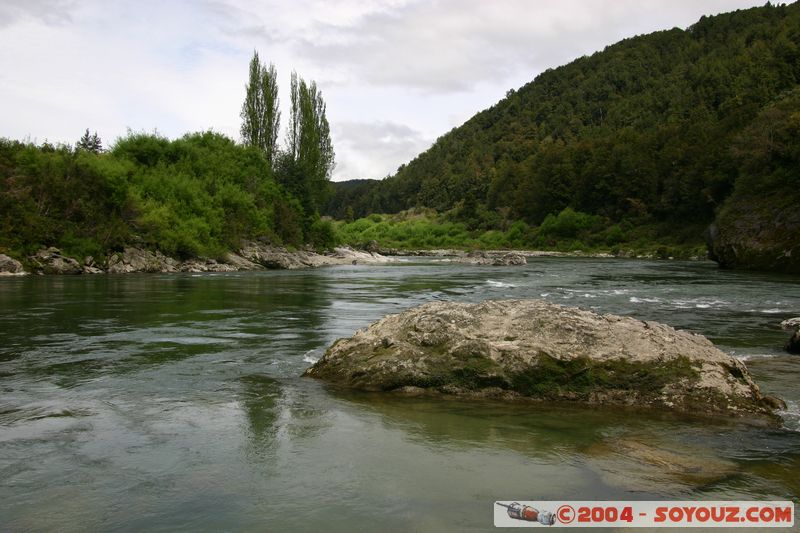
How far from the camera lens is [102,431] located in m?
5.78

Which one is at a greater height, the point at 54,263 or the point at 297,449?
the point at 54,263

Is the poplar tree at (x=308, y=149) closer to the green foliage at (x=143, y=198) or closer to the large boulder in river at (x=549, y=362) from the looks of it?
the green foliage at (x=143, y=198)

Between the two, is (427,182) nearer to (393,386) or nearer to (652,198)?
(652,198)

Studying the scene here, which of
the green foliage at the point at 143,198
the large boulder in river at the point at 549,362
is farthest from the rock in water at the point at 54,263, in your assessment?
the large boulder in river at the point at 549,362

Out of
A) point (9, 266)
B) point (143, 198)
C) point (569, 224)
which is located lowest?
point (9, 266)

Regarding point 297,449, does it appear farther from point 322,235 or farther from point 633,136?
point 633,136

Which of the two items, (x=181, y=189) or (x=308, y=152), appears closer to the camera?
(x=181, y=189)

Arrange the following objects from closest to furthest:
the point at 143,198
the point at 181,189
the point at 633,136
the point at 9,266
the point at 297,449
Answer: the point at 297,449, the point at 9,266, the point at 143,198, the point at 181,189, the point at 633,136

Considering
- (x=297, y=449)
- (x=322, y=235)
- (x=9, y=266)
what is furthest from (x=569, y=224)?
(x=297, y=449)

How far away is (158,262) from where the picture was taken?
39.8 meters

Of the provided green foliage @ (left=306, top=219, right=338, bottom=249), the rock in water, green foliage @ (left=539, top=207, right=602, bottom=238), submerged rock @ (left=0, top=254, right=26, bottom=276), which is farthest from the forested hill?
submerged rock @ (left=0, top=254, right=26, bottom=276)

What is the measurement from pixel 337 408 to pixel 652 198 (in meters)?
95.4

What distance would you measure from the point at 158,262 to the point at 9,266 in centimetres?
955

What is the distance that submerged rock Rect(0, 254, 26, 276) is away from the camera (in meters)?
31.1
